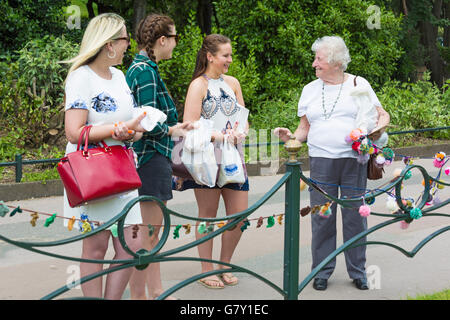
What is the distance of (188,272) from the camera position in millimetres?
5574

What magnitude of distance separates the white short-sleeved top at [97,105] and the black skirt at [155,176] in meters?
0.53

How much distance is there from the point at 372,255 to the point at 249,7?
9.56 metres

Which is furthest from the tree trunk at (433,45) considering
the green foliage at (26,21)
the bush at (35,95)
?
the bush at (35,95)

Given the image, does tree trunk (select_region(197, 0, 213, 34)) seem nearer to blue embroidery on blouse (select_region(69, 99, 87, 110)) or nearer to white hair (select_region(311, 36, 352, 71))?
white hair (select_region(311, 36, 352, 71))

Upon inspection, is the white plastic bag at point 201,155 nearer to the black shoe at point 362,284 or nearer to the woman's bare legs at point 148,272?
the woman's bare legs at point 148,272

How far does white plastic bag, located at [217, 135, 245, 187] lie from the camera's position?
490cm

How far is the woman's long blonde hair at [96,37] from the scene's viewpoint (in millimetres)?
3717

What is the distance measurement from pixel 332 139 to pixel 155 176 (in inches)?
55.4

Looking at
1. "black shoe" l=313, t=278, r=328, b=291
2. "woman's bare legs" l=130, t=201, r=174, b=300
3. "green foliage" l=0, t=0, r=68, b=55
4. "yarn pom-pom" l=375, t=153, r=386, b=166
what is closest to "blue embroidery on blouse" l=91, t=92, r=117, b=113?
"woman's bare legs" l=130, t=201, r=174, b=300

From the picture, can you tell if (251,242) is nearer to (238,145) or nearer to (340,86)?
(238,145)

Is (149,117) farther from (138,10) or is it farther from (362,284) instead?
(138,10)

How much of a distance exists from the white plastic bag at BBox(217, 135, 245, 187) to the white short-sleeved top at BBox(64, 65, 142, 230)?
4.03 feet

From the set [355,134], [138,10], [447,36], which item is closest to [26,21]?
[138,10]
